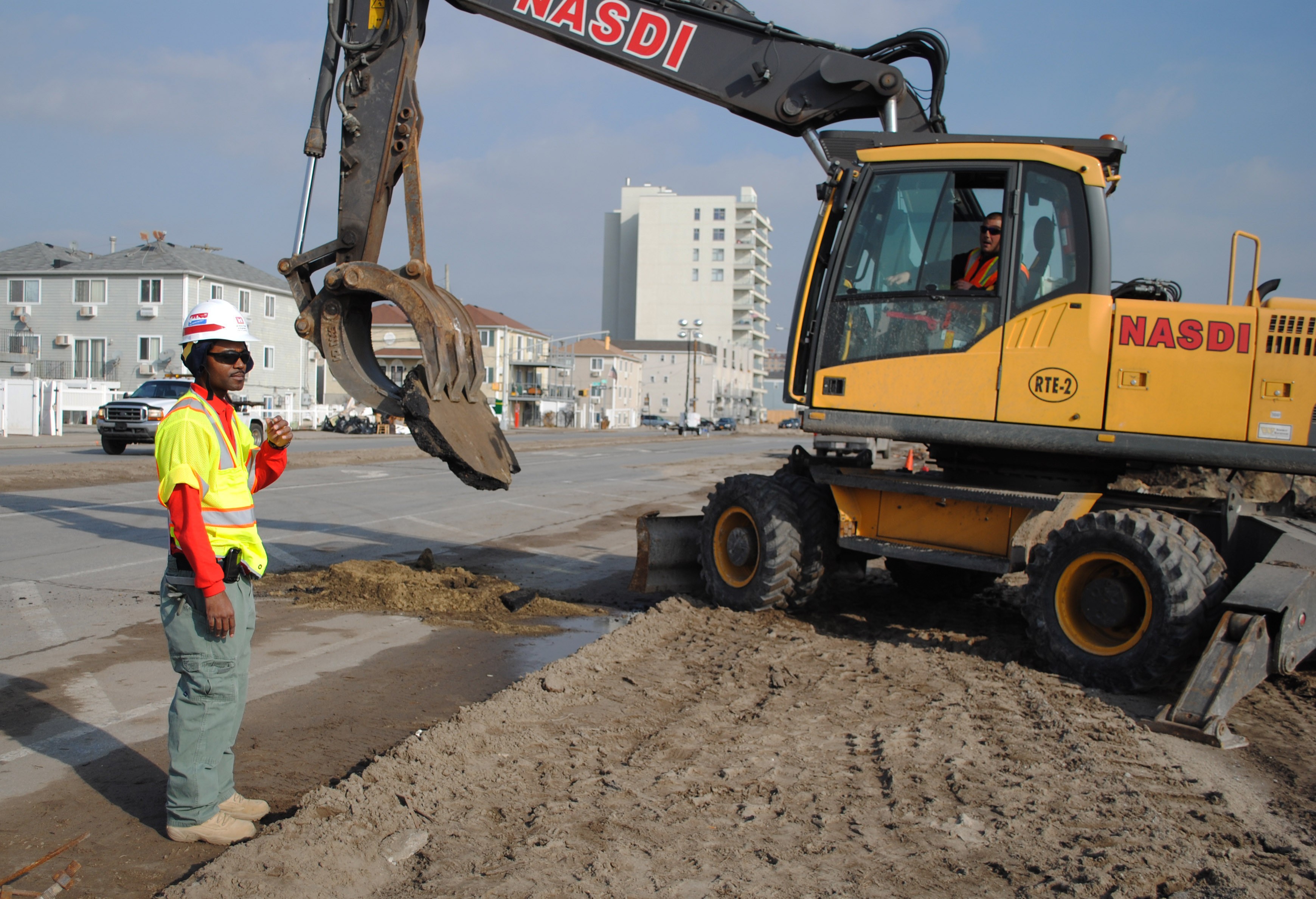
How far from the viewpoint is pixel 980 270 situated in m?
6.56

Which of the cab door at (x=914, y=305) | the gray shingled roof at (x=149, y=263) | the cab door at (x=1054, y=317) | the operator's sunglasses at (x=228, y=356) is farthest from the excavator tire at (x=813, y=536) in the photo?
the gray shingled roof at (x=149, y=263)

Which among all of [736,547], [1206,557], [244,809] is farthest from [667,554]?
[244,809]

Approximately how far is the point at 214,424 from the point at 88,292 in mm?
60891

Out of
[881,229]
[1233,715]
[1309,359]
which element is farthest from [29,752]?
[1309,359]

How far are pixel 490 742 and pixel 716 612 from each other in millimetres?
3307

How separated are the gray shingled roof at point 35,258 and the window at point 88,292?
2.63 meters

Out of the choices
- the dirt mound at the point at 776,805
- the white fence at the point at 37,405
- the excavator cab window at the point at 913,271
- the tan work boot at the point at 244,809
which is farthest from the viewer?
the white fence at the point at 37,405

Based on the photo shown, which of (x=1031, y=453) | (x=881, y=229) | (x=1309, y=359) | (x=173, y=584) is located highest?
(x=881, y=229)

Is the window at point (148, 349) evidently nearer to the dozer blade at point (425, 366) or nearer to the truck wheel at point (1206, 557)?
the dozer blade at point (425, 366)

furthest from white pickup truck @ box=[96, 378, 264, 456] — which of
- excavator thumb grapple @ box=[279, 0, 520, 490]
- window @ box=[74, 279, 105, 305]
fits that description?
window @ box=[74, 279, 105, 305]

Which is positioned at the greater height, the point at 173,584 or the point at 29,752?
the point at 173,584

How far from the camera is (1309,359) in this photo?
571cm

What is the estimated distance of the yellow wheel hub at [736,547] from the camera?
7766 mm

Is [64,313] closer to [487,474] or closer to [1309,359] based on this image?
[487,474]
